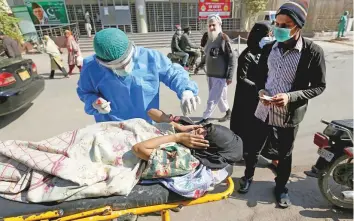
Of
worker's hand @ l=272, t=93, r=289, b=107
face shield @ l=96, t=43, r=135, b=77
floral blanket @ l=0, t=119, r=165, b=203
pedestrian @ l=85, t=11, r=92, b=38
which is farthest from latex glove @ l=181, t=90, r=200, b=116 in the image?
pedestrian @ l=85, t=11, r=92, b=38

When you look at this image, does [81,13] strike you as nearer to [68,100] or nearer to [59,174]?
[68,100]

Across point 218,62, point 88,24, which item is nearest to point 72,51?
point 218,62

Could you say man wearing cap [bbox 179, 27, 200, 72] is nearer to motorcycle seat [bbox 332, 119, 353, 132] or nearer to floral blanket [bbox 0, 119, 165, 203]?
motorcycle seat [bbox 332, 119, 353, 132]

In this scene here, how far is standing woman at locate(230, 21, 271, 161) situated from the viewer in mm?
2512

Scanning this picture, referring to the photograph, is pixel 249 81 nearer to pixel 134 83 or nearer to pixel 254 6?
pixel 134 83

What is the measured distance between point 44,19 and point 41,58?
5.80 m

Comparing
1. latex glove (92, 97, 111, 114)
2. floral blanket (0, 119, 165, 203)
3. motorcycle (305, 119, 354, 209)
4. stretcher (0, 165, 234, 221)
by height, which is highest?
latex glove (92, 97, 111, 114)

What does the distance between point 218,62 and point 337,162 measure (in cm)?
215

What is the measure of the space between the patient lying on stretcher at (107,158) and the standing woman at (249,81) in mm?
1025

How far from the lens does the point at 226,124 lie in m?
4.07

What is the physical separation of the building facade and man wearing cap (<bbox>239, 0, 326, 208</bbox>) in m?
16.3

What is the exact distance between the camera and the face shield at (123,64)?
158 cm

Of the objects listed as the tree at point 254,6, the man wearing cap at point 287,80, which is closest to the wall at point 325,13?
the tree at point 254,6

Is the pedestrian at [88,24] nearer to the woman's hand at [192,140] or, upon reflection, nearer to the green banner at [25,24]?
the green banner at [25,24]
